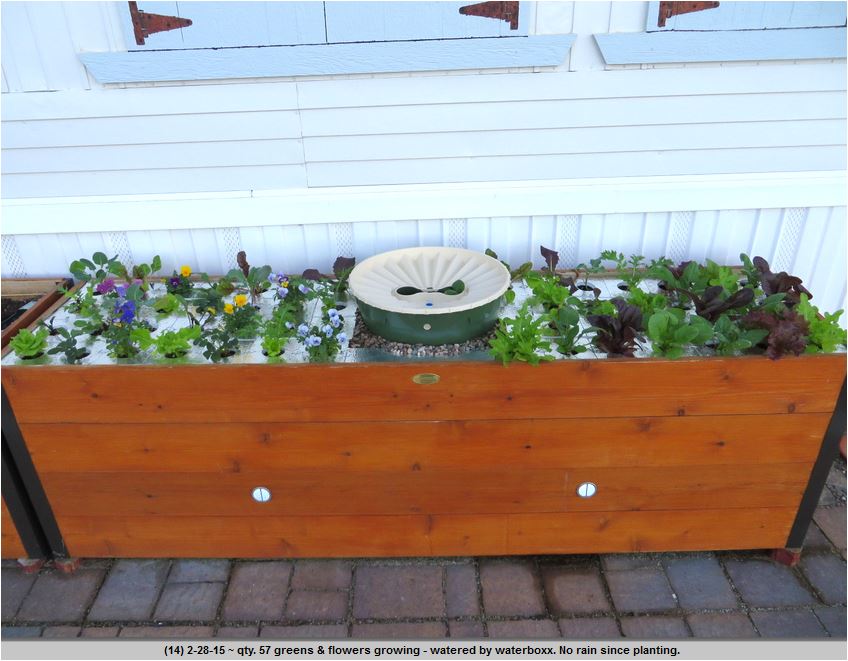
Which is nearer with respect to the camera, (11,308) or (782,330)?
(782,330)

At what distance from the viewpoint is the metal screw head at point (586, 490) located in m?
1.87

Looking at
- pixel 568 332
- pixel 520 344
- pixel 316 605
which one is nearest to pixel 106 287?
pixel 316 605

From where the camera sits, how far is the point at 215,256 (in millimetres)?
2240

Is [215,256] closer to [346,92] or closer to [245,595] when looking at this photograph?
[346,92]

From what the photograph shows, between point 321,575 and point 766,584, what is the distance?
147cm

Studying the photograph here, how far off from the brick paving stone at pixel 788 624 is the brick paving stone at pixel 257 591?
4.89ft

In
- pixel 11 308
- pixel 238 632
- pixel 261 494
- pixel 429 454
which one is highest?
pixel 11 308

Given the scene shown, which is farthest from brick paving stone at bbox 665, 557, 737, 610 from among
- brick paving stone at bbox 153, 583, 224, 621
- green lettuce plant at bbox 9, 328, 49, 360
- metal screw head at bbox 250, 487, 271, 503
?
green lettuce plant at bbox 9, 328, 49, 360

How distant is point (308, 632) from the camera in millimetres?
1852

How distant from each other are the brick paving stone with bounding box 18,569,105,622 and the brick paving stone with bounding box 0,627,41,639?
0.03 meters

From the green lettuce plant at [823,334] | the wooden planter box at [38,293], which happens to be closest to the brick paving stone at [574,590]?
the green lettuce plant at [823,334]

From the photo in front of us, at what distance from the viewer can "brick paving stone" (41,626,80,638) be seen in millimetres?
1853

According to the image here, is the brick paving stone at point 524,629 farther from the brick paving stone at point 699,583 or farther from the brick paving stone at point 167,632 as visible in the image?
the brick paving stone at point 167,632

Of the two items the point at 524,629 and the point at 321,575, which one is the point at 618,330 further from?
the point at 321,575
